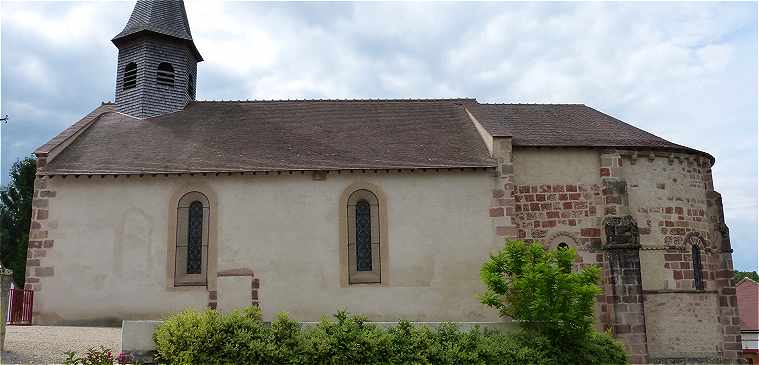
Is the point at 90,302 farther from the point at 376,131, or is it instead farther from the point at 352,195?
the point at 376,131

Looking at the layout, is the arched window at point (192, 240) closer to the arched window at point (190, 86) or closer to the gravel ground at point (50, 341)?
the gravel ground at point (50, 341)

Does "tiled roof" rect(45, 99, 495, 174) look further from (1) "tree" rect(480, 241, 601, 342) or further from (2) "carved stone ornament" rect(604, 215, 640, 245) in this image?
(1) "tree" rect(480, 241, 601, 342)

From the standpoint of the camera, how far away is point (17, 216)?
93.7 ft

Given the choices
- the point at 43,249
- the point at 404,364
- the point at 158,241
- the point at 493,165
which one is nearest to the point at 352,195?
the point at 493,165

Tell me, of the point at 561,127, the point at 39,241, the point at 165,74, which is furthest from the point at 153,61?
the point at 561,127

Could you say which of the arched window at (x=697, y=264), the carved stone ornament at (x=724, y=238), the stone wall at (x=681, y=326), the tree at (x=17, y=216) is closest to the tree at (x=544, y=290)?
the stone wall at (x=681, y=326)

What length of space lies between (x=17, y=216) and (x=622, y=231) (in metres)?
28.1

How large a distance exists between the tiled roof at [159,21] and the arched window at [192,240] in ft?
25.3

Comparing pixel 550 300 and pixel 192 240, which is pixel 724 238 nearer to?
pixel 550 300

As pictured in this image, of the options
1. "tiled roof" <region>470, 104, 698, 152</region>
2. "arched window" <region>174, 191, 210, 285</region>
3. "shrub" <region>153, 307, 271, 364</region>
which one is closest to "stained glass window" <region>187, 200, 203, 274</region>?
"arched window" <region>174, 191, 210, 285</region>

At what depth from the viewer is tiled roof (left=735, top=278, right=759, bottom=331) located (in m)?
32.2

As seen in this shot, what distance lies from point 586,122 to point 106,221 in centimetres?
1616

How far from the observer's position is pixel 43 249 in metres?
16.7

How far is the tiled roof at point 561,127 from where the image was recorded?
59.1 ft
